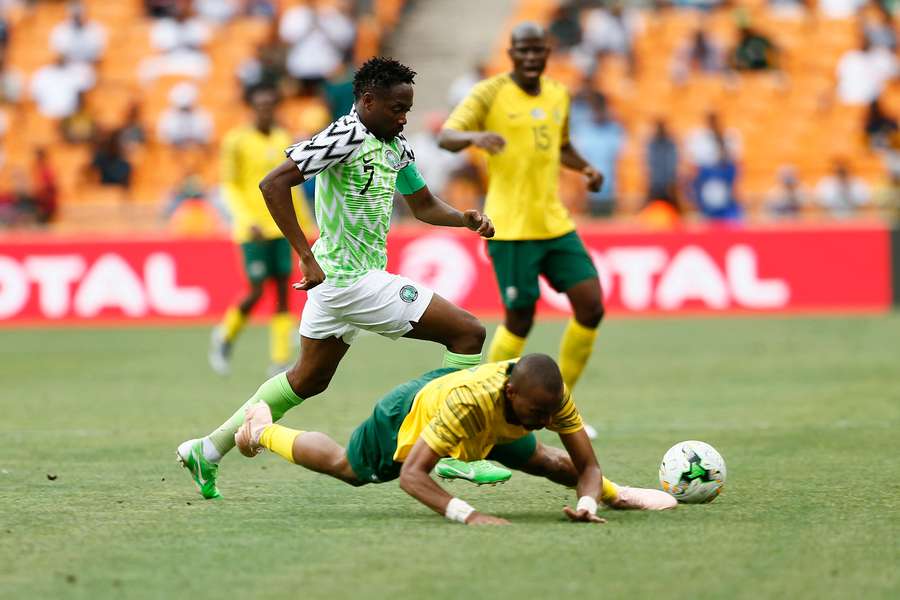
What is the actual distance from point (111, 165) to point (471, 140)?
15.0 metres

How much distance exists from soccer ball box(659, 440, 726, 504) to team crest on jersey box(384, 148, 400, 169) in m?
1.95

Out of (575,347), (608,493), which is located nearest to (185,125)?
(575,347)

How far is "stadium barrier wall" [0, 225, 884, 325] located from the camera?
1850 cm

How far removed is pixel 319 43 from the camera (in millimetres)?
23266

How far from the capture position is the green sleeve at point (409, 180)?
24.7 ft

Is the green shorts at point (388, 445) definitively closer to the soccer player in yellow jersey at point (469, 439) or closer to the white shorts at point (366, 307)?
the soccer player in yellow jersey at point (469, 439)

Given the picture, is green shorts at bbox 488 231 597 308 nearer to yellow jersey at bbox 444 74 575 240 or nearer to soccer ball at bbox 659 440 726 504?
yellow jersey at bbox 444 74 575 240

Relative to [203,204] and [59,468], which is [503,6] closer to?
[203,204]

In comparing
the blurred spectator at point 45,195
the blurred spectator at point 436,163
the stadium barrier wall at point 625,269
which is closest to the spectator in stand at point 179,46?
the blurred spectator at point 45,195

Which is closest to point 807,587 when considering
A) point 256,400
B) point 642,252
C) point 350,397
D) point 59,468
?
point 256,400

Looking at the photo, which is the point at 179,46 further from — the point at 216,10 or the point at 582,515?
the point at 582,515

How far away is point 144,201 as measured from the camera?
23.2m

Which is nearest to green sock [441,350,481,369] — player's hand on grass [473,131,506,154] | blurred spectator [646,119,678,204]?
player's hand on grass [473,131,506,154]

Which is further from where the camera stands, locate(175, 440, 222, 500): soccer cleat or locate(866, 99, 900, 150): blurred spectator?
locate(866, 99, 900, 150): blurred spectator
